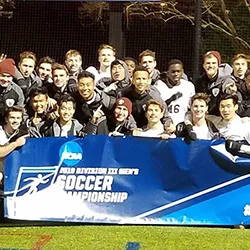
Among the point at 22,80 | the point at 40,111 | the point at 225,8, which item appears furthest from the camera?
the point at 225,8

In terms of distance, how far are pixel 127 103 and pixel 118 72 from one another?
0.87 meters

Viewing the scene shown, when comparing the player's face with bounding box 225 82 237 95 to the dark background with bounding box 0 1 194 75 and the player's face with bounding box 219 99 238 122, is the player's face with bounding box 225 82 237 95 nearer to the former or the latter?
the player's face with bounding box 219 99 238 122

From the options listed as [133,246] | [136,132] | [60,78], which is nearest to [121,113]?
[136,132]

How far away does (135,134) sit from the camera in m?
9.50

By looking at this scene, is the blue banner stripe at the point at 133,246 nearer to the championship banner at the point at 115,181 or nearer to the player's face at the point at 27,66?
the championship banner at the point at 115,181

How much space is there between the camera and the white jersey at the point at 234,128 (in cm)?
937

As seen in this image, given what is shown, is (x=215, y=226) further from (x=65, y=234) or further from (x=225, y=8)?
(x=225, y=8)

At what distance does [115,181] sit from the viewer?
9.46 m

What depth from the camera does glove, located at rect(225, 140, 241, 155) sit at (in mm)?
9297

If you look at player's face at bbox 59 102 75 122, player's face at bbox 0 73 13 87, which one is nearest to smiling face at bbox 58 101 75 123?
player's face at bbox 59 102 75 122

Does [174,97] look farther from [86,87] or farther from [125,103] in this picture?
[86,87]

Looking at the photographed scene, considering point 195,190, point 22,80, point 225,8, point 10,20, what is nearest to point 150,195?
point 195,190

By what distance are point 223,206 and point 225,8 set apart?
8.97m

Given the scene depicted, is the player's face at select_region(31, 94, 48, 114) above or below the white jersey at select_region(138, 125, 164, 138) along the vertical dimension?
above
